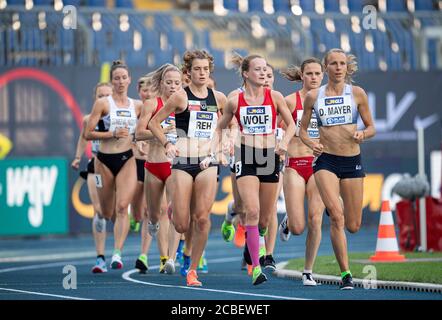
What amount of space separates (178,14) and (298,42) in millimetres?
2655

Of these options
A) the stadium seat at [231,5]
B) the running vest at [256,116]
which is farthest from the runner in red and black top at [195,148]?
the stadium seat at [231,5]

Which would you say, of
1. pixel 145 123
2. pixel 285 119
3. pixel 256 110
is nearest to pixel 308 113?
pixel 285 119

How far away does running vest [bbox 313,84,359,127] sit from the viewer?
1282cm

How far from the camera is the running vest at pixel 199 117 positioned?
1345 cm

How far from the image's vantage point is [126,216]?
1619 cm

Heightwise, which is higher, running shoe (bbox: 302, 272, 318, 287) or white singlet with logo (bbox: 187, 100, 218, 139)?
white singlet with logo (bbox: 187, 100, 218, 139)

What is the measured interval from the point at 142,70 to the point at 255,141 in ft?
40.8

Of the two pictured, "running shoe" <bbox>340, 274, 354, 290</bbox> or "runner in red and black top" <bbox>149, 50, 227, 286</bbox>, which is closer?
"running shoe" <bbox>340, 274, 354, 290</bbox>

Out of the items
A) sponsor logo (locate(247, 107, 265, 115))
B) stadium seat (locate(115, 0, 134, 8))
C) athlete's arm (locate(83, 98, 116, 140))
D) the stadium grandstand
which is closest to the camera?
sponsor logo (locate(247, 107, 265, 115))

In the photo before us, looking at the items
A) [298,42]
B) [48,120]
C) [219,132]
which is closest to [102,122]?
[219,132]

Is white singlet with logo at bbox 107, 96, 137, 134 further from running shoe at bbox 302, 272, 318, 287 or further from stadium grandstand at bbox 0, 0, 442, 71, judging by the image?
stadium grandstand at bbox 0, 0, 442, 71

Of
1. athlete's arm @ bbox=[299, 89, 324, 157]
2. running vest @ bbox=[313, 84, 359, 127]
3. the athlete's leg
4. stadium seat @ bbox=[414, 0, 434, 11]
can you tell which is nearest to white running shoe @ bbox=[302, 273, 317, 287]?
the athlete's leg

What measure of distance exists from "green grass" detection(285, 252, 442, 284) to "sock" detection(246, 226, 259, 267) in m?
1.57
